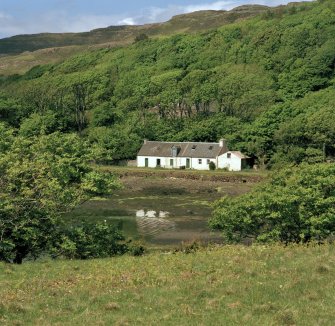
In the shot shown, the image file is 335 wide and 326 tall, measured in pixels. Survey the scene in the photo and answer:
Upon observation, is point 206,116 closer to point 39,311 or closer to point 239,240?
point 239,240

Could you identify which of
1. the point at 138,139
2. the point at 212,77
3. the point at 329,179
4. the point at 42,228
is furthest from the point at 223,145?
the point at 42,228

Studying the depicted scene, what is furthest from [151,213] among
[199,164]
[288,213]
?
[199,164]

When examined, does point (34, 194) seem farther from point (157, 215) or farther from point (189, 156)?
point (189, 156)

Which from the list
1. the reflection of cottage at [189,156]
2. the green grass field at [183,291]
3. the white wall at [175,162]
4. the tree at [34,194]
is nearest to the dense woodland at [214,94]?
the reflection of cottage at [189,156]

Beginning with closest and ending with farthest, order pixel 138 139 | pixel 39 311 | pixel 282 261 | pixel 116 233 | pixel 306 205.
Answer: pixel 39 311 → pixel 282 261 → pixel 116 233 → pixel 306 205 → pixel 138 139

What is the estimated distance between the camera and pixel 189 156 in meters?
96.6

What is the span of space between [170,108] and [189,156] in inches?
1268

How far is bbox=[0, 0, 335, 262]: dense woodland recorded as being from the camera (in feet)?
93.5

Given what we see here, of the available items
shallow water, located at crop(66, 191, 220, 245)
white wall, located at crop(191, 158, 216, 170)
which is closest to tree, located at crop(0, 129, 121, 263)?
shallow water, located at crop(66, 191, 220, 245)

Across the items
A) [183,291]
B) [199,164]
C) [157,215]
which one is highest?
[183,291]

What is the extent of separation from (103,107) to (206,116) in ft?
81.8

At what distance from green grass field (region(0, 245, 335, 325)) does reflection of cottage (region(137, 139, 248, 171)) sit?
71.3m

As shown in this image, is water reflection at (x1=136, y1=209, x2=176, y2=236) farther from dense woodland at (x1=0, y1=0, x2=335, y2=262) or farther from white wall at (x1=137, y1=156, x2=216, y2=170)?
white wall at (x1=137, y1=156, x2=216, y2=170)

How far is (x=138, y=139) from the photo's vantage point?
107 meters
